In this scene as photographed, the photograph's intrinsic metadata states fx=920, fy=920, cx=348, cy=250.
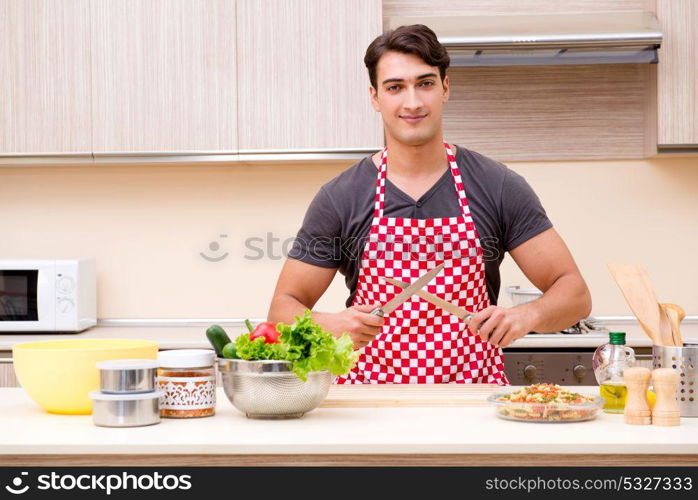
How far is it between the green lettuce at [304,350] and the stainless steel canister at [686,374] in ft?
1.85

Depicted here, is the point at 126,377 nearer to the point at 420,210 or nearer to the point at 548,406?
the point at 548,406

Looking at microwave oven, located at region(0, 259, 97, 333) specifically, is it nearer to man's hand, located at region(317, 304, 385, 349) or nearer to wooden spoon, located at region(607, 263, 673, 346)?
man's hand, located at region(317, 304, 385, 349)

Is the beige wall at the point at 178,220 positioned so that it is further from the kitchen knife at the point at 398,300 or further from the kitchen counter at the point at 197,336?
the kitchen knife at the point at 398,300

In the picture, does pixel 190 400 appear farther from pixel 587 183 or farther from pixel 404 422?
pixel 587 183

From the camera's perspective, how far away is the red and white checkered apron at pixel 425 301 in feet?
7.41

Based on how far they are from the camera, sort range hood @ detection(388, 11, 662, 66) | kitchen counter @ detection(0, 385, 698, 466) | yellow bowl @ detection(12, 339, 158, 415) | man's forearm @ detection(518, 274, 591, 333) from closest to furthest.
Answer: kitchen counter @ detection(0, 385, 698, 466)
yellow bowl @ detection(12, 339, 158, 415)
man's forearm @ detection(518, 274, 591, 333)
range hood @ detection(388, 11, 662, 66)

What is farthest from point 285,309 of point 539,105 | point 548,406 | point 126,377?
point 539,105

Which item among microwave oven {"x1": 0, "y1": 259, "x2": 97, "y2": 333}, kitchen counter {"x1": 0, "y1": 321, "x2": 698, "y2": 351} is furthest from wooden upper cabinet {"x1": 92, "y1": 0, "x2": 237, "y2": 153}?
kitchen counter {"x1": 0, "y1": 321, "x2": 698, "y2": 351}

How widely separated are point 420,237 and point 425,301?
16 cm

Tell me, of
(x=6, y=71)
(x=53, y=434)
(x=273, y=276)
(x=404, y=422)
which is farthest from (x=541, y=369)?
(x=6, y=71)

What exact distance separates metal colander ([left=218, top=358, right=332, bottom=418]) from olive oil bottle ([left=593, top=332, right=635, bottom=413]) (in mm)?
512

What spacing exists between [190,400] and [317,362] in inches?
9.4

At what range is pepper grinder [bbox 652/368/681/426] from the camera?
4.95 feet

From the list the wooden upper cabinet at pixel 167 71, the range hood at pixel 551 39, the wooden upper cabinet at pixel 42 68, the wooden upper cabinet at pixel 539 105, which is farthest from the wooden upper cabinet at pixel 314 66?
the wooden upper cabinet at pixel 42 68
